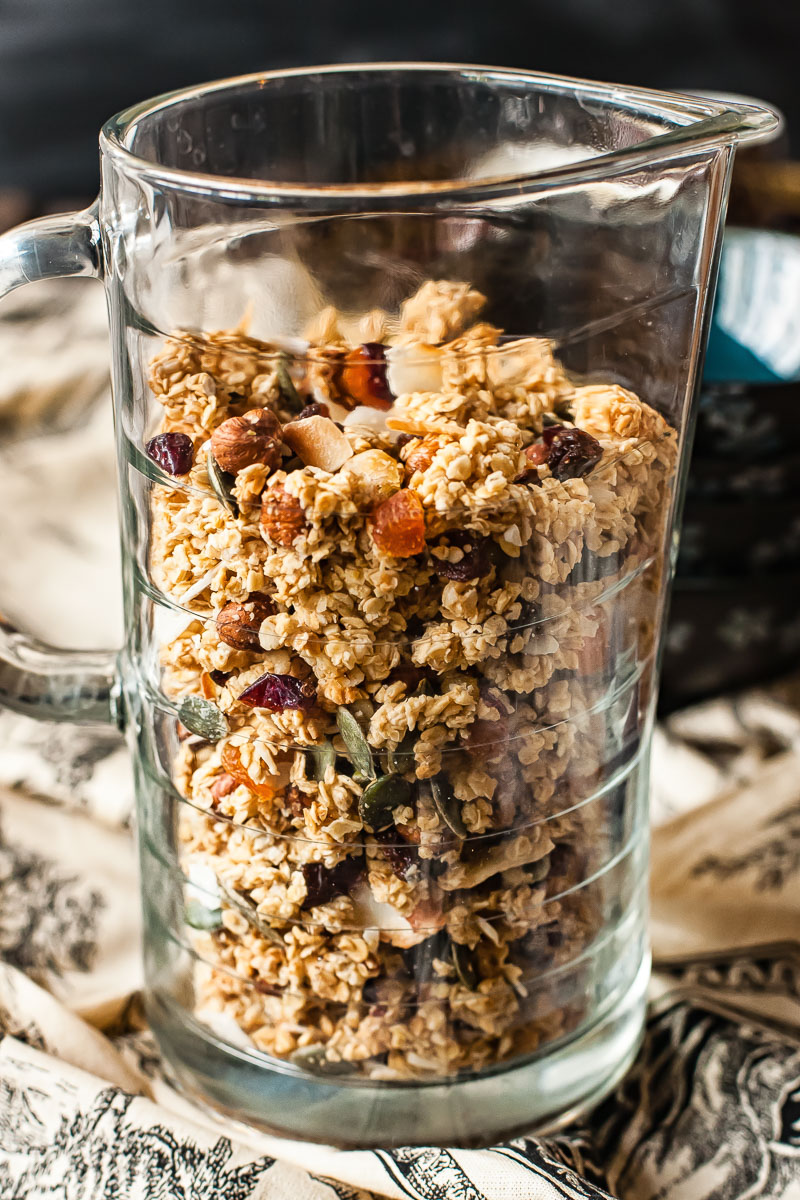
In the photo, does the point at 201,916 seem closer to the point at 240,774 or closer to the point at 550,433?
the point at 240,774

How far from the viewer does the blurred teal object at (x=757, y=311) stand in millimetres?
837

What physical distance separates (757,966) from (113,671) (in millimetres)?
348

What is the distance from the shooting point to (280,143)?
0.54m

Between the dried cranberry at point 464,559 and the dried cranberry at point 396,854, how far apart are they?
101mm

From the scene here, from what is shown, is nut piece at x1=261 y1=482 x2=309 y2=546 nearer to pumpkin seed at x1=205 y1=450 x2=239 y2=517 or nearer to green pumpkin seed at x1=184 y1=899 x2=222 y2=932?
pumpkin seed at x1=205 y1=450 x2=239 y2=517

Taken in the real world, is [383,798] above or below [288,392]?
below

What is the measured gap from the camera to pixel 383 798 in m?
0.42

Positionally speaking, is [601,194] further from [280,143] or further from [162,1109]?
[162,1109]

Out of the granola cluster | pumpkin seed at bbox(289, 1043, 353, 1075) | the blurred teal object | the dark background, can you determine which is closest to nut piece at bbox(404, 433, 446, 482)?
→ the granola cluster

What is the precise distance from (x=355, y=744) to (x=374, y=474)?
89 millimetres

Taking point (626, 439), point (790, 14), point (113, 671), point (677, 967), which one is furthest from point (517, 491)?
point (790, 14)

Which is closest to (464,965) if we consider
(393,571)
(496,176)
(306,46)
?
(393,571)

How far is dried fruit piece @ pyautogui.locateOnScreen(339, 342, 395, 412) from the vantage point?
405 millimetres

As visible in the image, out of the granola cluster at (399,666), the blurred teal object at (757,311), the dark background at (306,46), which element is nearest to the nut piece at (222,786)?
the granola cluster at (399,666)
